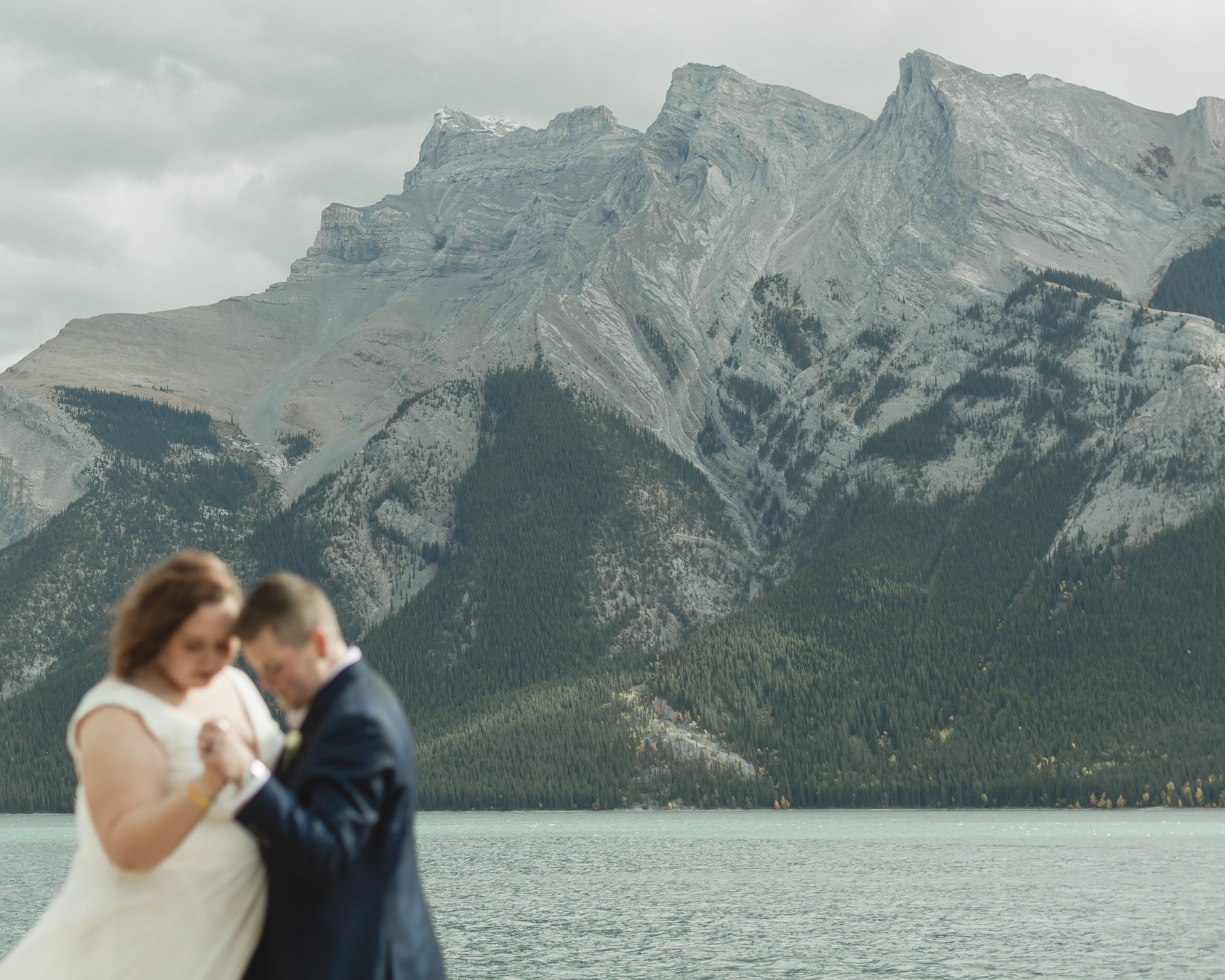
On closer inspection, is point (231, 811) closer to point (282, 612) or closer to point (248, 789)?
point (248, 789)

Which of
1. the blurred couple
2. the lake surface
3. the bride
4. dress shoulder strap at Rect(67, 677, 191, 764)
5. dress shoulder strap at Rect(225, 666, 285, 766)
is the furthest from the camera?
the lake surface

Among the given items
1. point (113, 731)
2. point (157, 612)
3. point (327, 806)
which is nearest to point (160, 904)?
point (113, 731)

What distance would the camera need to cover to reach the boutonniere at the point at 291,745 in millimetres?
7219

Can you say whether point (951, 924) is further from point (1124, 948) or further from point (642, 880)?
point (642, 880)

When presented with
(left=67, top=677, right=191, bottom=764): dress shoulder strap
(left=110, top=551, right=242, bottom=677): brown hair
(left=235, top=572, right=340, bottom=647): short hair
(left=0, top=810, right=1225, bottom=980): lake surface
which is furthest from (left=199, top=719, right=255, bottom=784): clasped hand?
(left=0, top=810, right=1225, bottom=980): lake surface

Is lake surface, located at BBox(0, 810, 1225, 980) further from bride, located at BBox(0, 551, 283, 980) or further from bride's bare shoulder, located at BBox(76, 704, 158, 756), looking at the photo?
bride's bare shoulder, located at BBox(76, 704, 158, 756)

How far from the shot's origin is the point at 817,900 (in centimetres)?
8031

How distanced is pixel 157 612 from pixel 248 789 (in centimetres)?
130

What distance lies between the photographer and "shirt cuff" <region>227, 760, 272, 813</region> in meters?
6.64

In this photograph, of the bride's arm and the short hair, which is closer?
the bride's arm

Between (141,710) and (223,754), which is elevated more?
(141,710)

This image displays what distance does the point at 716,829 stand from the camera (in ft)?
502

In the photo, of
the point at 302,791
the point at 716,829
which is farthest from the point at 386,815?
the point at 716,829

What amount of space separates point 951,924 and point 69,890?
6795 cm
